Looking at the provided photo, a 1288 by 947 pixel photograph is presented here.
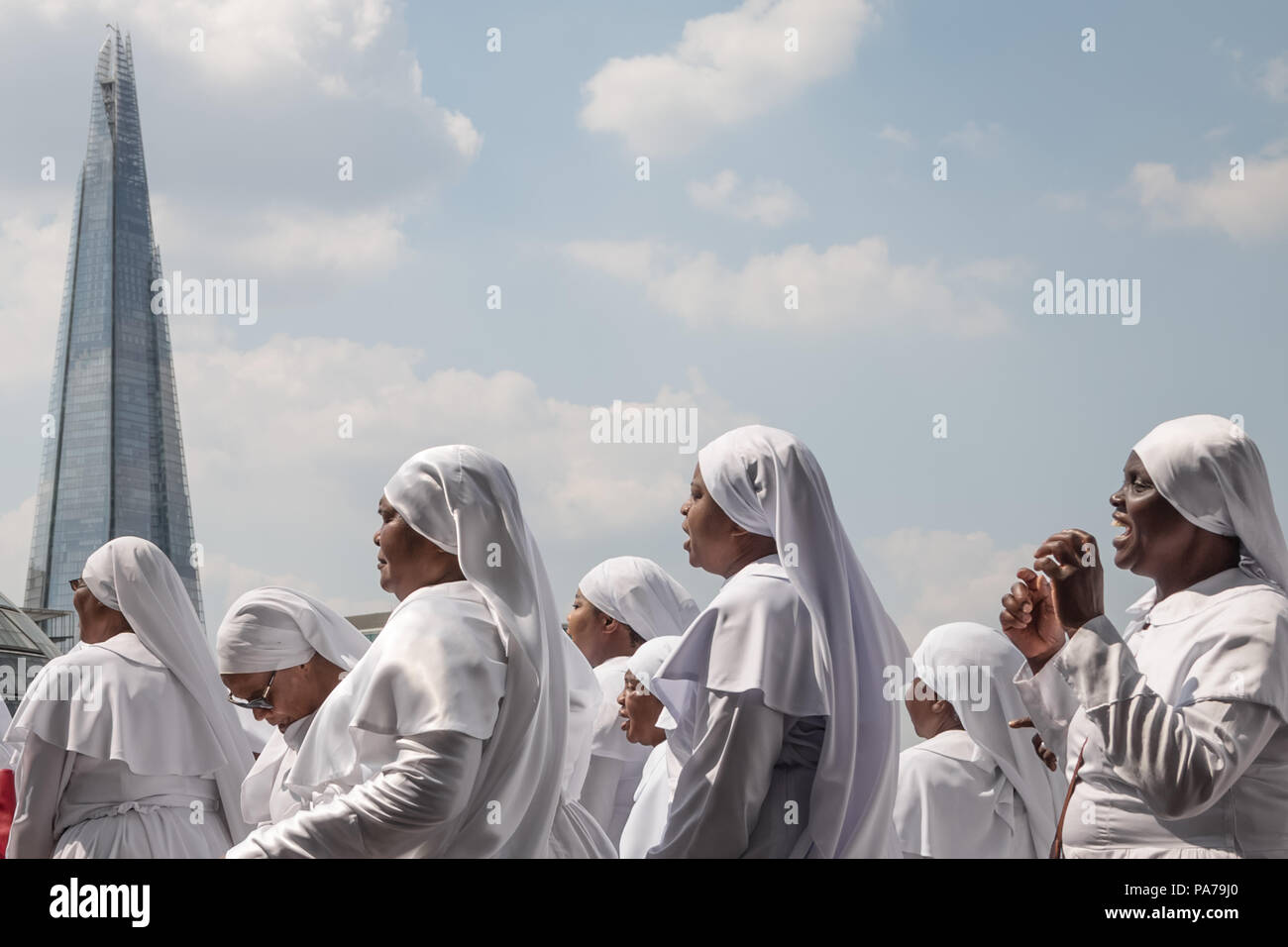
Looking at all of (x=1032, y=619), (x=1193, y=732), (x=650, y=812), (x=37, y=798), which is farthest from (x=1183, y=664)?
(x=37, y=798)

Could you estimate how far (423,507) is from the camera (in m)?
3.25

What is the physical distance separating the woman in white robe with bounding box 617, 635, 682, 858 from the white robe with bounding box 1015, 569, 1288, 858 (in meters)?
2.00

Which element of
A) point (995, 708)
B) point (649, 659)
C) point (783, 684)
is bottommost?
point (995, 708)

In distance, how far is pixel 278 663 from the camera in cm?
468

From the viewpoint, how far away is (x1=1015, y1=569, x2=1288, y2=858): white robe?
280 cm

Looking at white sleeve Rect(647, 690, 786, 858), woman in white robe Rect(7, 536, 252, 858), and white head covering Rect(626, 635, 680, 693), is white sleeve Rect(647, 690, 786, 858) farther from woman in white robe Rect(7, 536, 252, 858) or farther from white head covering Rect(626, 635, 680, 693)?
woman in white robe Rect(7, 536, 252, 858)

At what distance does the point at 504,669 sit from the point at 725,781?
60 cm

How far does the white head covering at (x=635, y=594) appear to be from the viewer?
616 cm

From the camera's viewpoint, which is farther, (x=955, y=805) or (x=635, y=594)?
(x=635, y=594)

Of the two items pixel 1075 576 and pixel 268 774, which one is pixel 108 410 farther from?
pixel 1075 576

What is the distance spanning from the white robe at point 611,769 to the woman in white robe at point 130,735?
4.81ft

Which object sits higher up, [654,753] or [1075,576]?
[1075,576]
